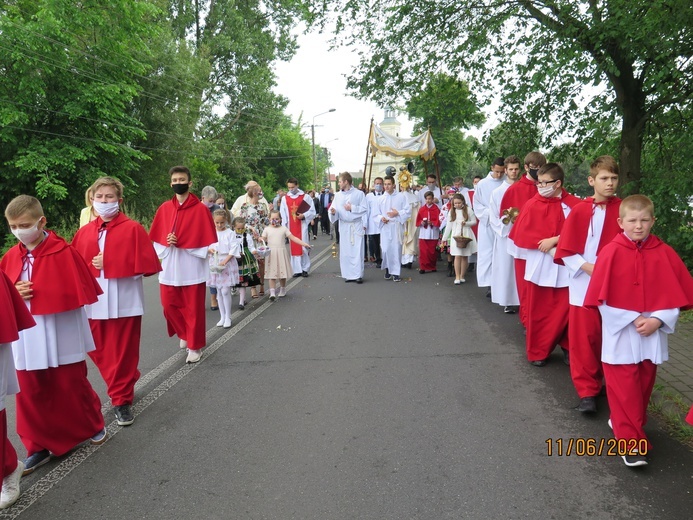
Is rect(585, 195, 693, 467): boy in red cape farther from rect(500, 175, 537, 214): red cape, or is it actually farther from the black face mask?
the black face mask

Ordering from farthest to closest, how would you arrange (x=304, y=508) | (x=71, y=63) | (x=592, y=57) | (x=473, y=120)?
(x=71, y=63)
(x=473, y=120)
(x=592, y=57)
(x=304, y=508)

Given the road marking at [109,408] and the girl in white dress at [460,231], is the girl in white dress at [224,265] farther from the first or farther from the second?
the girl in white dress at [460,231]

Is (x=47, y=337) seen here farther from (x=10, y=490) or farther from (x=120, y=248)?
(x=120, y=248)

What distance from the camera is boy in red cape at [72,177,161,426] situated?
489 cm

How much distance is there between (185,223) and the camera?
6.37 metres

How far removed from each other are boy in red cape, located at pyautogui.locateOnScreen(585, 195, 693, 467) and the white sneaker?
3.72 meters

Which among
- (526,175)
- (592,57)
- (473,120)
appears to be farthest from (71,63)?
(526,175)

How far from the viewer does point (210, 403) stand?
5250mm

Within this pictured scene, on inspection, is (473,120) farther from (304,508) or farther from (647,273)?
(304,508)

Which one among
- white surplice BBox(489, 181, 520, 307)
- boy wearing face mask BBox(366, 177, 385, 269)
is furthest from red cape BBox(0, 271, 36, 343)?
boy wearing face mask BBox(366, 177, 385, 269)

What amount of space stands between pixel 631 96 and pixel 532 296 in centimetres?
723

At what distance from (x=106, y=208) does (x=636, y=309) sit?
396cm

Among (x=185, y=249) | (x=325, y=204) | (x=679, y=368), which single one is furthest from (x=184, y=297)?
(x=325, y=204)
